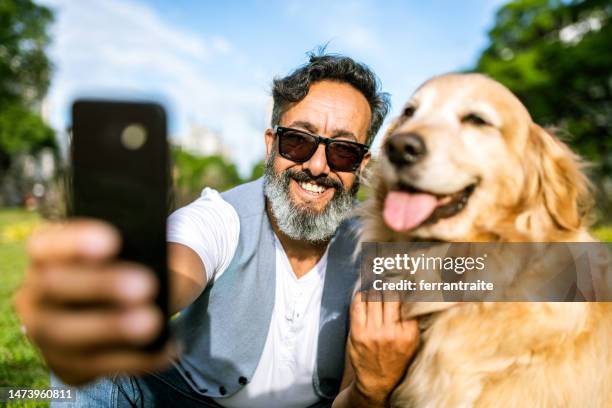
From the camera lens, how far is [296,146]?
2.84 meters

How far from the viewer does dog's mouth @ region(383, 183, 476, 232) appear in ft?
5.94

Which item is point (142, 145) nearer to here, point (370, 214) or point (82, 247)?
point (82, 247)

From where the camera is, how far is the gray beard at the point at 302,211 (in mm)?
2758

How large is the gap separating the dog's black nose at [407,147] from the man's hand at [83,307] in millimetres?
1183

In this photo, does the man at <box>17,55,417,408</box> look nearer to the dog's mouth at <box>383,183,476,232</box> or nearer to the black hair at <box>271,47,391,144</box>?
the black hair at <box>271,47,391,144</box>

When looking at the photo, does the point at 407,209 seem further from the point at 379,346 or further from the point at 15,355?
the point at 15,355

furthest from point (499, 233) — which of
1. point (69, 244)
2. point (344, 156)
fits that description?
point (69, 244)

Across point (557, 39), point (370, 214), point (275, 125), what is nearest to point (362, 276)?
point (370, 214)

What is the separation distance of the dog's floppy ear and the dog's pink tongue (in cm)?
50

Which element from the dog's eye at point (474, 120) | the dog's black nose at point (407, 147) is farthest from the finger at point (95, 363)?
the dog's eye at point (474, 120)

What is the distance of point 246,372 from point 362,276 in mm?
854

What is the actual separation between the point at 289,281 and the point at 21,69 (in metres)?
29.4

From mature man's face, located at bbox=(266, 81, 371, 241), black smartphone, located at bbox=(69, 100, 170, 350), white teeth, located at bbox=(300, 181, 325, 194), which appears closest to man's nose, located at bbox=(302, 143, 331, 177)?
mature man's face, located at bbox=(266, 81, 371, 241)

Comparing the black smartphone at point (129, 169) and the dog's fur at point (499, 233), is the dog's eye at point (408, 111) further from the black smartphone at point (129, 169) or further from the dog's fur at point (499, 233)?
the black smartphone at point (129, 169)
